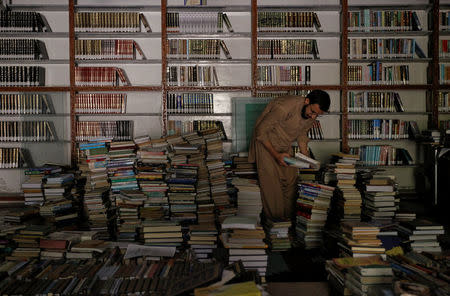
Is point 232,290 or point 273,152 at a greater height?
point 273,152

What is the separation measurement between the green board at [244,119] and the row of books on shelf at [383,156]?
5.58 feet

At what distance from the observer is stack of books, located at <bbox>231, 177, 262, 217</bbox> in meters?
3.77

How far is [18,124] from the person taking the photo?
17.1ft

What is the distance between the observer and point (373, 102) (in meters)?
5.43

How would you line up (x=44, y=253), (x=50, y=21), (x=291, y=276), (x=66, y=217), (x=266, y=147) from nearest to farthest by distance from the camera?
1. (x=44, y=253)
2. (x=291, y=276)
3. (x=266, y=147)
4. (x=66, y=217)
5. (x=50, y=21)

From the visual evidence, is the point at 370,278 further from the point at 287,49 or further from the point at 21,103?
the point at 21,103

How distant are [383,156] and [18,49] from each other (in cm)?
562

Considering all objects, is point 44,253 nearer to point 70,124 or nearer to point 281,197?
point 281,197

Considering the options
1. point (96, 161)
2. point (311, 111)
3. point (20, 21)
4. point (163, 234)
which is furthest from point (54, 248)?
point (20, 21)

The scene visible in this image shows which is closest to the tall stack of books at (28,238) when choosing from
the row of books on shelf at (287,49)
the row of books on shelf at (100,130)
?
the row of books on shelf at (100,130)

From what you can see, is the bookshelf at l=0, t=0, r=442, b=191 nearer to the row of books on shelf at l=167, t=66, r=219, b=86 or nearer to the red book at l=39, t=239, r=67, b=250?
the row of books on shelf at l=167, t=66, r=219, b=86

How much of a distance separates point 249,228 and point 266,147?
156 cm

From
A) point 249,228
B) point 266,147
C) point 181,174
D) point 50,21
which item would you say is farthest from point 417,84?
point 50,21

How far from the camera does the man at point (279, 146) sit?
382 centimetres
